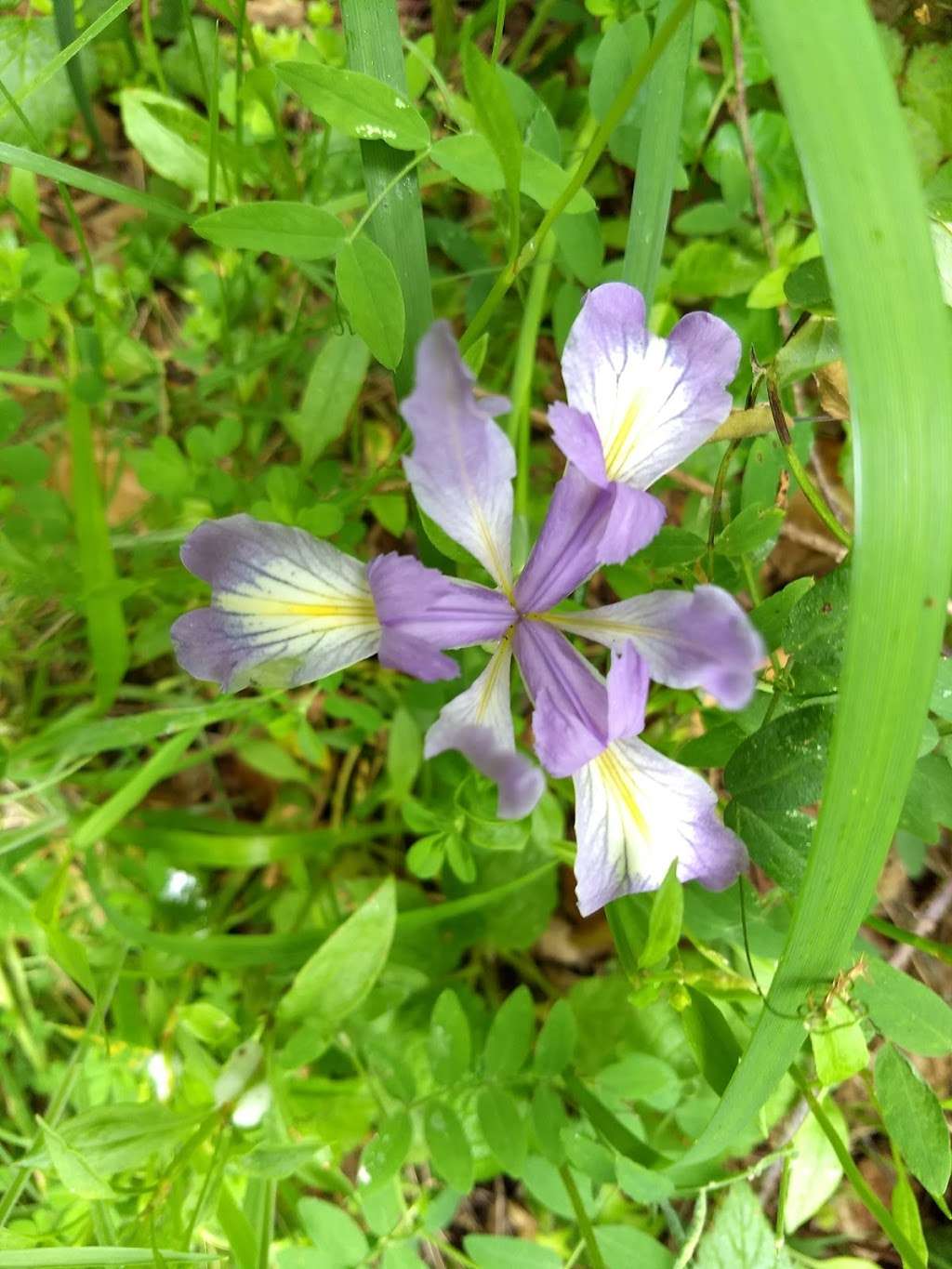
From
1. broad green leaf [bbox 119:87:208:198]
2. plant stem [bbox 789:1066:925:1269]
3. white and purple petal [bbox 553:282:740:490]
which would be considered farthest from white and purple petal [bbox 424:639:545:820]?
broad green leaf [bbox 119:87:208:198]

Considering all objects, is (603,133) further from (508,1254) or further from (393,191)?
(508,1254)

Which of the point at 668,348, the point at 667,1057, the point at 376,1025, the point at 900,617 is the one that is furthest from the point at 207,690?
the point at 900,617

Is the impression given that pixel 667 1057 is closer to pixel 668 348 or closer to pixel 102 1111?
pixel 102 1111

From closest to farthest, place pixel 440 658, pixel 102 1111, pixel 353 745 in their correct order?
pixel 440 658, pixel 102 1111, pixel 353 745

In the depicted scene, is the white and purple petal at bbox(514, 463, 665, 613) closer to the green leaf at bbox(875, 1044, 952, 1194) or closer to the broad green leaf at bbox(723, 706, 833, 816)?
the broad green leaf at bbox(723, 706, 833, 816)

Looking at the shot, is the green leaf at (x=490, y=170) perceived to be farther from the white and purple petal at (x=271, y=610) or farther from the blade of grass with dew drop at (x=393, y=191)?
the white and purple petal at (x=271, y=610)

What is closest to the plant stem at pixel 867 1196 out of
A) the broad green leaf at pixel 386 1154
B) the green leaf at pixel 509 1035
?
the green leaf at pixel 509 1035

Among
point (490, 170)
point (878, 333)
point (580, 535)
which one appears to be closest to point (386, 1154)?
point (580, 535)
